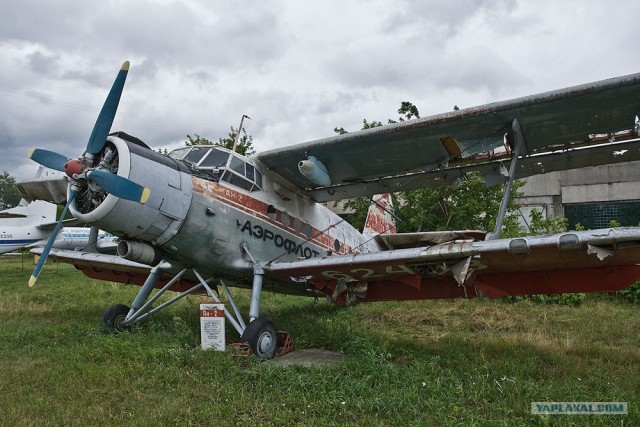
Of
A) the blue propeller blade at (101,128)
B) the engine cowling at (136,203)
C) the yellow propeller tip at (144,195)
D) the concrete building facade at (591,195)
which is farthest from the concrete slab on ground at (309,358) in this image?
the concrete building facade at (591,195)

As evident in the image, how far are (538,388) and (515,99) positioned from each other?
Result: 3451mm

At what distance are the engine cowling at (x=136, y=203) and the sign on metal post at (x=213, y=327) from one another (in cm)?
113

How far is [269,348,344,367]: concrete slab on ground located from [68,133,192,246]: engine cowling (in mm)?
2240

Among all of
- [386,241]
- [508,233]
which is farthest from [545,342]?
[508,233]

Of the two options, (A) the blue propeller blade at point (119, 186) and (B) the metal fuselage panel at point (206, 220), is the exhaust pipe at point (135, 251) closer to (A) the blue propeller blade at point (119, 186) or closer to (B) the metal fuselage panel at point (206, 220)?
(B) the metal fuselage panel at point (206, 220)

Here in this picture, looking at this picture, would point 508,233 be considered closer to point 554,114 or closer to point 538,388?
point 554,114

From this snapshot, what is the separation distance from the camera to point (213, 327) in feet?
20.0

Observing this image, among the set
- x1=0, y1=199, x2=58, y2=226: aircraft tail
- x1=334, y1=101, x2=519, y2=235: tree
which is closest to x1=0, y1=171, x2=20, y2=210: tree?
x1=0, y1=199, x2=58, y2=226: aircraft tail

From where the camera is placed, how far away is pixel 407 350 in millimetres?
6305

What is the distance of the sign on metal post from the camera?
604 centimetres

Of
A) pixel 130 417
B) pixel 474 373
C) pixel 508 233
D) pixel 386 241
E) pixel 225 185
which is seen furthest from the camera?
pixel 508 233

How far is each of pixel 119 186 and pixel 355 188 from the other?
4384 mm

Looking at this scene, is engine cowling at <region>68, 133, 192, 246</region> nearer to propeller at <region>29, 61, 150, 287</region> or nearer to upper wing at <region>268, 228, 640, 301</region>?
propeller at <region>29, 61, 150, 287</region>

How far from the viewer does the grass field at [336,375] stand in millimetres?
3926
